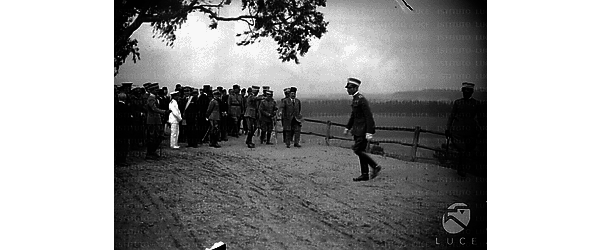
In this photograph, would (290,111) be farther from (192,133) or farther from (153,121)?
(153,121)

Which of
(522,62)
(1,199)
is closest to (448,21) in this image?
(522,62)

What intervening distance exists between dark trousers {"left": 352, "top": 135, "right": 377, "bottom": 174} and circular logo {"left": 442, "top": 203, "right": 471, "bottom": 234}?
0.49 meters

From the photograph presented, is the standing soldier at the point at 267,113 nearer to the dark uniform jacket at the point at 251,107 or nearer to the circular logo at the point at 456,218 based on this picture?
the dark uniform jacket at the point at 251,107

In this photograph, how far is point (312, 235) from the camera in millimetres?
2734

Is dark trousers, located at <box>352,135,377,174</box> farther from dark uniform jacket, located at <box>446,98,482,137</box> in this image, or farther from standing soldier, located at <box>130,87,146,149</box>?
standing soldier, located at <box>130,87,146,149</box>

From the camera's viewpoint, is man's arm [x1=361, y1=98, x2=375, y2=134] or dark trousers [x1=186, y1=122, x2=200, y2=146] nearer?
man's arm [x1=361, y1=98, x2=375, y2=134]

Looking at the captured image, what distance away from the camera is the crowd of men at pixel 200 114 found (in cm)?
283

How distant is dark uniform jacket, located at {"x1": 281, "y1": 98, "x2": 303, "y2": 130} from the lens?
2.84 metres

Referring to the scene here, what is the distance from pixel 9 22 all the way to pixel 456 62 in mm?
2319

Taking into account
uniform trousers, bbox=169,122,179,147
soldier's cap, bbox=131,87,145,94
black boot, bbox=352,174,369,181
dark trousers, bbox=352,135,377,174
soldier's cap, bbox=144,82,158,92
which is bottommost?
black boot, bbox=352,174,369,181

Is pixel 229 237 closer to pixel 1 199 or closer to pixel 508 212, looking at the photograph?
pixel 1 199

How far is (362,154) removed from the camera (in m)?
2.84

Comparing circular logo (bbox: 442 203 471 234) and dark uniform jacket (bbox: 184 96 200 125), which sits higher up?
dark uniform jacket (bbox: 184 96 200 125)

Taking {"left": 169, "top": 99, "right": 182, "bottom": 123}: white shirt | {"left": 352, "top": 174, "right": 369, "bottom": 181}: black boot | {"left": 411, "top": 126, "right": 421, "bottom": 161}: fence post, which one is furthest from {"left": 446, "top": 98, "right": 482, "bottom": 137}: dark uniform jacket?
{"left": 169, "top": 99, "right": 182, "bottom": 123}: white shirt
